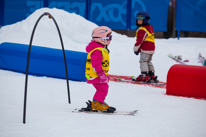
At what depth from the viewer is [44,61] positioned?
8328 mm

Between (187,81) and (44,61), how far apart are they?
11.0 ft

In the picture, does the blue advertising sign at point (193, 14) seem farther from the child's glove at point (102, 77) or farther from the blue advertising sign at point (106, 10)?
the child's glove at point (102, 77)

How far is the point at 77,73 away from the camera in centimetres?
799

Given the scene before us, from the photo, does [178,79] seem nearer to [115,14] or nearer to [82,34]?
[82,34]

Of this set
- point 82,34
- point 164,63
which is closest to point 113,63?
point 164,63

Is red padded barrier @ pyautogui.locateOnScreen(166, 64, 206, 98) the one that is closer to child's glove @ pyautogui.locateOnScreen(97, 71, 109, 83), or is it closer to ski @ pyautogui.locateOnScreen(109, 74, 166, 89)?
ski @ pyautogui.locateOnScreen(109, 74, 166, 89)

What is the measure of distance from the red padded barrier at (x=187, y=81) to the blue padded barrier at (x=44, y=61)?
205 centimetres

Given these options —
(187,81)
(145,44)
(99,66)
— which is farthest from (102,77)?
(145,44)

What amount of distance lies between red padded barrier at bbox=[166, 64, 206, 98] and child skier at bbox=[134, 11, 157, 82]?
153cm

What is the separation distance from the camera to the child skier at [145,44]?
323 inches

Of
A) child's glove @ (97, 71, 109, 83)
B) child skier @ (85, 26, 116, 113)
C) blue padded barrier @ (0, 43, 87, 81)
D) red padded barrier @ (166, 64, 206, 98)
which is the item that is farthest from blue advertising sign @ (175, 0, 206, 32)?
child's glove @ (97, 71, 109, 83)

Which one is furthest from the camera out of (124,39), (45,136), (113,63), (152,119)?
(124,39)

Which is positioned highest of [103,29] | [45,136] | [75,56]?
[103,29]

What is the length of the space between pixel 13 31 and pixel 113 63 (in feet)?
14.3
